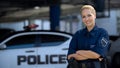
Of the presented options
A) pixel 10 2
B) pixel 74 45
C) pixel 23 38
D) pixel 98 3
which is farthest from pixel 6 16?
pixel 74 45

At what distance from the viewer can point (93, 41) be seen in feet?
10.6

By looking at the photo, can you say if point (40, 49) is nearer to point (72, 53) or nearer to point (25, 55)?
point (25, 55)

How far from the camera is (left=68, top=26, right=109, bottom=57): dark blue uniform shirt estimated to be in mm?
3207

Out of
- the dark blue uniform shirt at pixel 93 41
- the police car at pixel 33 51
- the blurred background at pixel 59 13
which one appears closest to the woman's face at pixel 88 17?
the dark blue uniform shirt at pixel 93 41

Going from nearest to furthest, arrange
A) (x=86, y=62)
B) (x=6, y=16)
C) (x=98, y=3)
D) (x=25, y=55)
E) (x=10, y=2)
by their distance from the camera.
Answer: (x=86, y=62) → (x=25, y=55) → (x=98, y=3) → (x=10, y=2) → (x=6, y=16)

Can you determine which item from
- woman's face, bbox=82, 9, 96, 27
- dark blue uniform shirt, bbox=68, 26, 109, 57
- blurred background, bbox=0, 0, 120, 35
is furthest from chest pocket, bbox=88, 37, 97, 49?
blurred background, bbox=0, 0, 120, 35

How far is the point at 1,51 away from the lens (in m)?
9.77

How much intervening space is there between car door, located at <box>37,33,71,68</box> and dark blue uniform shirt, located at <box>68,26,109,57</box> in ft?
21.3

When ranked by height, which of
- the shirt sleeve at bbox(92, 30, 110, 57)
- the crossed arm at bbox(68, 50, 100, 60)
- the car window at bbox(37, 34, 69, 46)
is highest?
the shirt sleeve at bbox(92, 30, 110, 57)

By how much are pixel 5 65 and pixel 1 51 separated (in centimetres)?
38

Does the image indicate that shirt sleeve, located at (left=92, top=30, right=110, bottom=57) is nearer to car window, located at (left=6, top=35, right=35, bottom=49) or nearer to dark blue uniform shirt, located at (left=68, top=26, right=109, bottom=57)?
dark blue uniform shirt, located at (left=68, top=26, right=109, bottom=57)

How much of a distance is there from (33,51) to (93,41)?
6.69 metres

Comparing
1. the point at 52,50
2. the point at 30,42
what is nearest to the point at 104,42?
the point at 52,50

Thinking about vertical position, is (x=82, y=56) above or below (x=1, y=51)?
above
